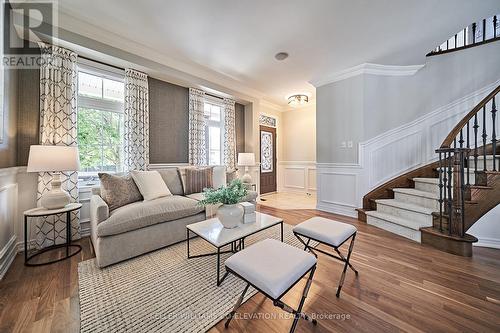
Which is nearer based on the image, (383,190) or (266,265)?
(266,265)

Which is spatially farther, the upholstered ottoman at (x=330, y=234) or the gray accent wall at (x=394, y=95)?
the gray accent wall at (x=394, y=95)

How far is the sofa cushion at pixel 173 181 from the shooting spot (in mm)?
3023

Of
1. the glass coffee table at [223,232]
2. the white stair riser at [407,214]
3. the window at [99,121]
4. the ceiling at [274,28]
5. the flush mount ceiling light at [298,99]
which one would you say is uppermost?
the ceiling at [274,28]

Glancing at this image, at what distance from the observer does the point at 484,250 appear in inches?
85.0

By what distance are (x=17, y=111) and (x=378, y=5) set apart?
14.6 ft

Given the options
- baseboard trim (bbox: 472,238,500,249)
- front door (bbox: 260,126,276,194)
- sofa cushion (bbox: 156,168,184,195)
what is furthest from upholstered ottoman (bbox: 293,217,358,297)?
front door (bbox: 260,126,276,194)

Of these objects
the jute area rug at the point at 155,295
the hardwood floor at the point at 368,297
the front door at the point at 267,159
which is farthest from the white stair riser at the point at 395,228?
the front door at the point at 267,159

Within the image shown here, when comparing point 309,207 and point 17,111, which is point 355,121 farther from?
point 17,111

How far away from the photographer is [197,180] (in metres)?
3.19

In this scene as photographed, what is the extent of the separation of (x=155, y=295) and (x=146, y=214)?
2.94 ft

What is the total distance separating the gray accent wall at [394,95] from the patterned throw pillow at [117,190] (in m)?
3.75

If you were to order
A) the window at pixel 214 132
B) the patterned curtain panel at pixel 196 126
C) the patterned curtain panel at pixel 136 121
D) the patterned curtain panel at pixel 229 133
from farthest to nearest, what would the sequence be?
the patterned curtain panel at pixel 229 133 → the window at pixel 214 132 → the patterned curtain panel at pixel 196 126 → the patterned curtain panel at pixel 136 121

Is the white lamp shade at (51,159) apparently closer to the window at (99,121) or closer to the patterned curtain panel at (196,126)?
the window at (99,121)

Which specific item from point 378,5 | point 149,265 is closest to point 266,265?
point 149,265
